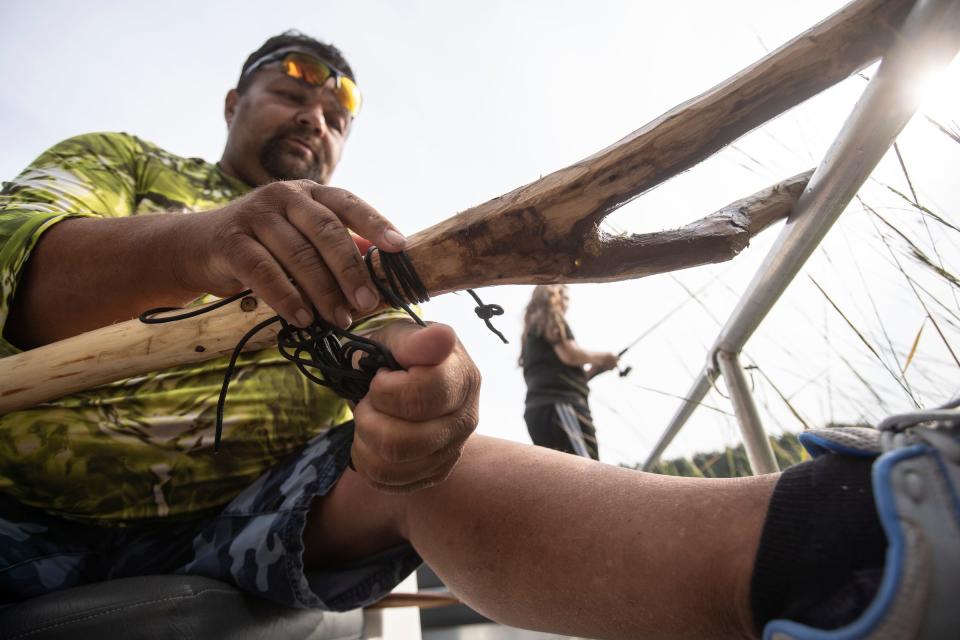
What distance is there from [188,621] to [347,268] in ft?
1.49

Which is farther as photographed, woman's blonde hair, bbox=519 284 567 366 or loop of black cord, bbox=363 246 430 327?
woman's blonde hair, bbox=519 284 567 366

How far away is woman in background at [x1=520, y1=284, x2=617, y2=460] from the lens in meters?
2.69

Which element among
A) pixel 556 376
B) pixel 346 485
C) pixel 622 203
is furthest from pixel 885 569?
pixel 556 376

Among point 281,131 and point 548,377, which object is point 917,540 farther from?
point 548,377

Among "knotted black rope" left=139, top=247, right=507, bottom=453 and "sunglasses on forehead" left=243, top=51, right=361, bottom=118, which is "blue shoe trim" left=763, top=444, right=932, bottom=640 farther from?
"sunglasses on forehead" left=243, top=51, right=361, bottom=118

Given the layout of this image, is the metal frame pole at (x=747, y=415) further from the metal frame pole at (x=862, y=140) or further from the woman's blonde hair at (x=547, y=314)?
the woman's blonde hair at (x=547, y=314)

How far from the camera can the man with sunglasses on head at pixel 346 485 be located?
375 millimetres

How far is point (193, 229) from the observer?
0.59 metres

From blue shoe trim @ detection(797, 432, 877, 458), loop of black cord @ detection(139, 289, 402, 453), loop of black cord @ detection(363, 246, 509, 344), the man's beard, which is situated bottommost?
blue shoe trim @ detection(797, 432, 877, 458)

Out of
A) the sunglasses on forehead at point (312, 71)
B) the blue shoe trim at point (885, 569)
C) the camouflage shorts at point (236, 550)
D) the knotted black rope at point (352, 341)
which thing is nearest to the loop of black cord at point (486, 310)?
the knotted black rope at point (352, 341)

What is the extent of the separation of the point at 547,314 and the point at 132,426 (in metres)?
2.32

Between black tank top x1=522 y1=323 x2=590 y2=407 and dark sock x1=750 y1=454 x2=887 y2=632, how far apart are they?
7.79 ft

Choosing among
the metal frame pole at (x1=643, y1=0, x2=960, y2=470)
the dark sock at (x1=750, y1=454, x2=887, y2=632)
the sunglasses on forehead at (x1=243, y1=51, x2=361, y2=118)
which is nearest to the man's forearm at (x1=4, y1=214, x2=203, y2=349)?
the dark sock at (x1=750, y1=454, x2=887, y2=632)

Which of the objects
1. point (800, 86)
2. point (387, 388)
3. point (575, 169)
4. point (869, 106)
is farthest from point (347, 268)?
point (869, 106)
